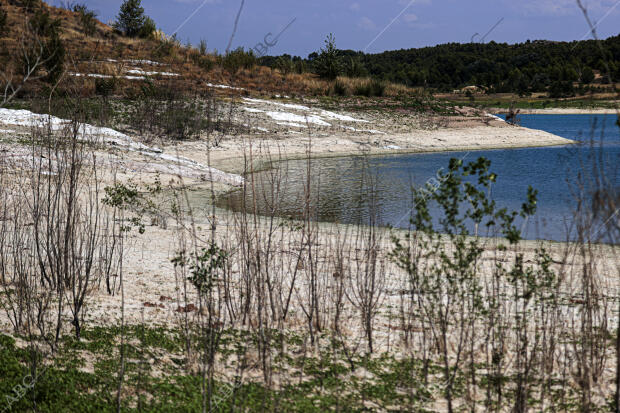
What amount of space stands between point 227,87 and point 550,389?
87.5ft

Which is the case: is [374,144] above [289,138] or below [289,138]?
below

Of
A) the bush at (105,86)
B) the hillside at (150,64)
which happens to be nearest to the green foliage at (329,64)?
the hillside at (150,64)

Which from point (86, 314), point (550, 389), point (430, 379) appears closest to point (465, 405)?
point (430, 379)

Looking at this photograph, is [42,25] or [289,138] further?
[289,138]

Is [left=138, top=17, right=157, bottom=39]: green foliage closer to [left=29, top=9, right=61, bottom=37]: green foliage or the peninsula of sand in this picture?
[left=29, top=9, right=61, bottom=37]: green foliage

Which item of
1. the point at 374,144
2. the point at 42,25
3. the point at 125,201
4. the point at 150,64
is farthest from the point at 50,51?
the point at 125,201

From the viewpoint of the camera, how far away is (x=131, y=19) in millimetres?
40719

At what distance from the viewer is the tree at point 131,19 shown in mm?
40750

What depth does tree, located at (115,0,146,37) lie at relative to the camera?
40750 millimetres

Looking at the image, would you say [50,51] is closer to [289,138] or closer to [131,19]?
[289,138]

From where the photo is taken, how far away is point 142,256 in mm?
8070

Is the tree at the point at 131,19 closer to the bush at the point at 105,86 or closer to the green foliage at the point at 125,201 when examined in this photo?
the bush at the point at 105,86

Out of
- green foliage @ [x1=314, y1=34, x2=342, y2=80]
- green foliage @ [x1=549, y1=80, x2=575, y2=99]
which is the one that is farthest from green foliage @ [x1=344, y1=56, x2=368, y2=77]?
green foliage @ [x1=549, y1=80, x2=575, y2=99]

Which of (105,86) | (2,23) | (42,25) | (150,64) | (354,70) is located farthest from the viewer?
(354,70)
